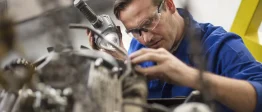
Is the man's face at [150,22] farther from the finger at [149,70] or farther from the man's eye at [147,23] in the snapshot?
the finger at [149,70]

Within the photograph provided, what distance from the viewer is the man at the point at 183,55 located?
29.0 inches

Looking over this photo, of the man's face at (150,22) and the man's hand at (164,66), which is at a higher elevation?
the man's face at (150,22)

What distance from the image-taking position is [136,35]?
0.99 metres

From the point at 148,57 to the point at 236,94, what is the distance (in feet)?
0.65

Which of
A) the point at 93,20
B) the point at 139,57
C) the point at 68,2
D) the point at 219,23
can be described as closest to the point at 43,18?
the point at 68,2

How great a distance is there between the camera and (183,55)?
1.00 m

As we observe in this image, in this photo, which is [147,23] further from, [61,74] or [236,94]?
[61,74]

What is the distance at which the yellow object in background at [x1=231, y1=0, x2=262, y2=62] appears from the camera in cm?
140

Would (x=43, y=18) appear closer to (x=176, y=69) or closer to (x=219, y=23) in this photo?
(x=176, y=69)

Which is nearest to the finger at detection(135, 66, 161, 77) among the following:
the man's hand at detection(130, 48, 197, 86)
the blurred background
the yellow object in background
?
the man's hand at detection(130, 48, 197, 86)

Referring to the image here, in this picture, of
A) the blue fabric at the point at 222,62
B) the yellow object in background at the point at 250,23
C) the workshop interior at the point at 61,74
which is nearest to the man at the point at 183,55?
the blue fabric at the point at 222,62

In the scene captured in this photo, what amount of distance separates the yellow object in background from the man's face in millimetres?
537

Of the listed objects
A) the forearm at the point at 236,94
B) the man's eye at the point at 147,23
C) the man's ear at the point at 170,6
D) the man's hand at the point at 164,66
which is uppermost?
the man's ear at the point at 170,6

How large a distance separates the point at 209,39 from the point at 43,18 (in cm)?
62
